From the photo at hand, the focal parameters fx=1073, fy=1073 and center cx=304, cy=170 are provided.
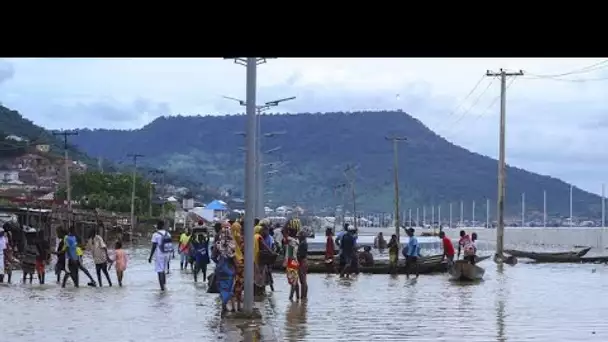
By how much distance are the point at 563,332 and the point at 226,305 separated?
555 cm

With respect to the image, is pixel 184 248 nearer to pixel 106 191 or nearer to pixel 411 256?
pixel 411 256

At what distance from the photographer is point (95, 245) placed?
2538cm

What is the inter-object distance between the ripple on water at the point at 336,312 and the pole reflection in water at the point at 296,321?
17 mm

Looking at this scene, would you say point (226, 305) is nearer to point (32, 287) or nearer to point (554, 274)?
point (32, 287)

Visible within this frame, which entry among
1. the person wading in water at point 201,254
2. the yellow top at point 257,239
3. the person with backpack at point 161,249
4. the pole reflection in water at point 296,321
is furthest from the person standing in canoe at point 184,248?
the yellow top at point 257,239

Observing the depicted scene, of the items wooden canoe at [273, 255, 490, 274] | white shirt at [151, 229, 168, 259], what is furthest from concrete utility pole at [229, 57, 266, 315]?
wooden canoe at [273, 255, 490, 274]

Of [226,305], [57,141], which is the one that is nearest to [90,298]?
[226,305]

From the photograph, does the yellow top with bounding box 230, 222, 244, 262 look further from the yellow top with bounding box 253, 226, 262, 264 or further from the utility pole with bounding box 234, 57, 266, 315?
the yellow top with bounding box 253, 226, 262, 264

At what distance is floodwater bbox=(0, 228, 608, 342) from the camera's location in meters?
15.9

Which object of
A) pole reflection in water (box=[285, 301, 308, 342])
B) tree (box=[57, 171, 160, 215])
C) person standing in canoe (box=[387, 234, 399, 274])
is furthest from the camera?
tree (box=[57, 171, 160, 215])

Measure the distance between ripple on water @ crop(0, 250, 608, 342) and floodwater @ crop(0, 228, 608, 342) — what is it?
0.02 m

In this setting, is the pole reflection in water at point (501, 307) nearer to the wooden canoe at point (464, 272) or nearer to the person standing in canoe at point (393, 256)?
the wooden canoe at point (464, 272)

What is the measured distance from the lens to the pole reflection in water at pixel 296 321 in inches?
619
